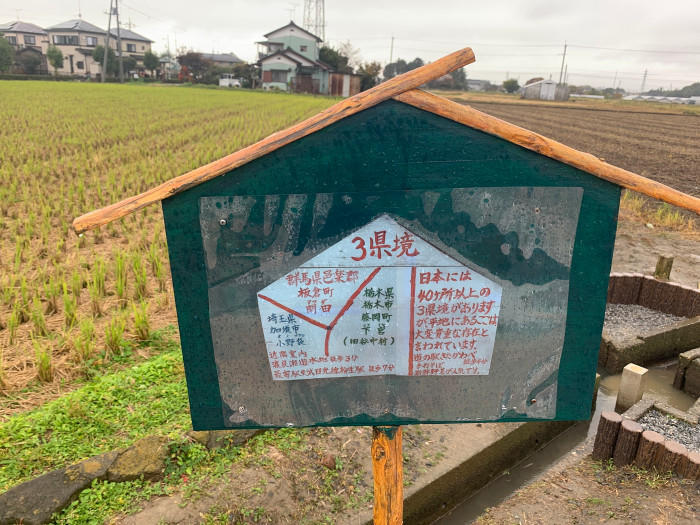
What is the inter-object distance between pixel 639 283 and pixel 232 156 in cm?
573

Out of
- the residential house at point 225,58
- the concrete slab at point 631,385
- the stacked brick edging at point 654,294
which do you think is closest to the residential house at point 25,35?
the residential house at point 225,58

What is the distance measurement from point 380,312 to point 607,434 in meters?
2.67

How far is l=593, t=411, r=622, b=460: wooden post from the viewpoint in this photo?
10.4ft

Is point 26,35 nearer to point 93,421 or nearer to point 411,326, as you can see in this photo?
point 93,421

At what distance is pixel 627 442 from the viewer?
3.12 meters

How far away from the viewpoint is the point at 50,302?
15.0ft

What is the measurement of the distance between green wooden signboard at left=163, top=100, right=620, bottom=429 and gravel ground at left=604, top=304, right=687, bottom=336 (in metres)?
4.18

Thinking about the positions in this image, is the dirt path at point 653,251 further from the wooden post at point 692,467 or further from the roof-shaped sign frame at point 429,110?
the roof-shaped sign frame at point 429,110

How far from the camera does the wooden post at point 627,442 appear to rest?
308cm

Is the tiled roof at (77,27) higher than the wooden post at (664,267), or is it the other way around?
the tiled roof at (77,27)

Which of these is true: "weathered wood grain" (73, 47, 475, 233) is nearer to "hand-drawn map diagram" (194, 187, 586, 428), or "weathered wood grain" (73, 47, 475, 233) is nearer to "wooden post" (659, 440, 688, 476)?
"hand-drawn map diagram" (194, 187, 586, 428)

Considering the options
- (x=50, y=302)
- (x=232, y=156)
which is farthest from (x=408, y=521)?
(x=50, y=302)

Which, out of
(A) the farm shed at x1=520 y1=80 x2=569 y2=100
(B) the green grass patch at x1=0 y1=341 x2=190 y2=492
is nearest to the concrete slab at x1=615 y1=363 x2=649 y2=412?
(B) the green grass patch at x1=0 y1=341 x2=190 y2=492

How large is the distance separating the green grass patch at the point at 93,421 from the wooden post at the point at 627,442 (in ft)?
9.21
